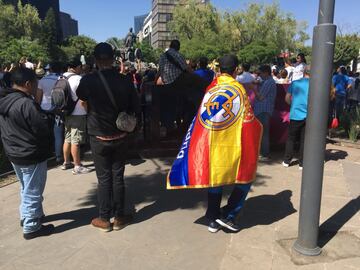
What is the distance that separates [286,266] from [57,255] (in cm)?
210

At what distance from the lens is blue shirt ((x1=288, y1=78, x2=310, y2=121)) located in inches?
236

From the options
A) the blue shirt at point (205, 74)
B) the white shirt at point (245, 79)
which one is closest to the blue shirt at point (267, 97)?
the white shirt at point (245, 79)

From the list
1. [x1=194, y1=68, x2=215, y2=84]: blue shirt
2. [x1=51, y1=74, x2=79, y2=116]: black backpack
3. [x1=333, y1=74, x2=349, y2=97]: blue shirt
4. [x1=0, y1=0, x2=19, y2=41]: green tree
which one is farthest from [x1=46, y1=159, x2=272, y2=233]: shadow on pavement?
[x1=0, y1=0, x2=19, y2=41]: green tree

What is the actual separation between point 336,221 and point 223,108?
1954 mm

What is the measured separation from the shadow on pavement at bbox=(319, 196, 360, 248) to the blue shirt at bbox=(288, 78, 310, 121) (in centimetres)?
168

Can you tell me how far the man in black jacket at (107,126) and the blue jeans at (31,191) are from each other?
584 millimetres

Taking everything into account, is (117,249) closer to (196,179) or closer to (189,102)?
(196,179)

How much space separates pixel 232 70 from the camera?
3744 mm

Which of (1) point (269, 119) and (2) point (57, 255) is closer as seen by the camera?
(2) point (57, 255)

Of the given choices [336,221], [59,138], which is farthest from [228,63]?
[59,138]

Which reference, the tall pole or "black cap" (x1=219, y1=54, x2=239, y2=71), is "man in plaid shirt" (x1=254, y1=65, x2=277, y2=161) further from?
the tall pole

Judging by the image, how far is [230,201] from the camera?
13.1 feet

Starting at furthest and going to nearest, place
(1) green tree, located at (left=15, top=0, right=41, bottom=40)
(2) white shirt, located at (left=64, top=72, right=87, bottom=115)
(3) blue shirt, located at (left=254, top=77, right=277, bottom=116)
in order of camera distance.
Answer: (1) green tree, located at (left=15, top=0, right=41, bottom=40) < (3) blue shirt, located at (left=254, top=77, right=277, bottom=116) < (2) white shirt, located at (left=64, top=72, right=87, bottom=115)

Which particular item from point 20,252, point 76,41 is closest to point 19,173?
point 20,252
